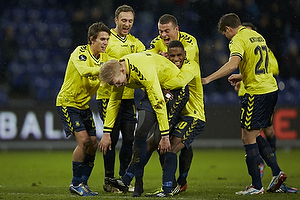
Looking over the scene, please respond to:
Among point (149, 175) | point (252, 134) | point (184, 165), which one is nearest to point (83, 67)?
point (184, 165)

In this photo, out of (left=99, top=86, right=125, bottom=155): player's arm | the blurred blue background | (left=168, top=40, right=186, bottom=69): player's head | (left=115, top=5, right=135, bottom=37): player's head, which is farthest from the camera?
the blurred blue background

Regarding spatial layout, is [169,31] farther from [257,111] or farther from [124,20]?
[257,111]

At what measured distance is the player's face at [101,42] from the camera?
6.56 m

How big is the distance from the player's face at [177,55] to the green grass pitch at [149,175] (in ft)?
5.22

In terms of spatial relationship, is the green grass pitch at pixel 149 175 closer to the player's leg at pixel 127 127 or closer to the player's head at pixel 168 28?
the player's leg at pixel 127 127

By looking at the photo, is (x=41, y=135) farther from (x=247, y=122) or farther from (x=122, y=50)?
(x=247, y=122)

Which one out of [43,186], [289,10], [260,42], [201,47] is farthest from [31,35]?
[260,42]

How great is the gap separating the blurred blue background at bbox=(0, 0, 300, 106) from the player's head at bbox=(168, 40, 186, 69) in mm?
7223

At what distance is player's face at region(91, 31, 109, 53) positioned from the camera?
6.56 meters

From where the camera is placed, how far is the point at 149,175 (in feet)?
29.3

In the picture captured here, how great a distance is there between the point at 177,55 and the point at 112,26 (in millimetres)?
8594

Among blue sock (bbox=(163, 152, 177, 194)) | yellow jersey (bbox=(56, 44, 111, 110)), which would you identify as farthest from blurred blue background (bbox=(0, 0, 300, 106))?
blue sock (bbox=(163, 152, 177, 194))

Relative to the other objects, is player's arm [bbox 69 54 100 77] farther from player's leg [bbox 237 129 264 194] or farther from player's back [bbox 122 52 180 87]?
player's leg [bbox 237 129 264 194]

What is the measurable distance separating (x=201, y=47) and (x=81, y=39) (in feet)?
10.8
